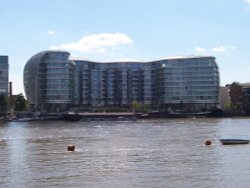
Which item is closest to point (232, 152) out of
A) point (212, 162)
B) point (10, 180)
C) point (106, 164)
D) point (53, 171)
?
point (212, 162)

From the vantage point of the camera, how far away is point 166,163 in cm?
5319

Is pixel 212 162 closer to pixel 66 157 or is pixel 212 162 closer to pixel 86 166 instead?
pixel 86 166

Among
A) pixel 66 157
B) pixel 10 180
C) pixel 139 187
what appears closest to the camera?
pixel 139 187

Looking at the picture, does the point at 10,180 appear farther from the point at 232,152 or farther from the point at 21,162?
the point at 232,152

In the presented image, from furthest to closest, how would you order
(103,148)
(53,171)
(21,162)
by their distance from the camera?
(103,148) → (21,162) → (53,171)

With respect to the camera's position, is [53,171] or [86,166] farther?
[86,166]

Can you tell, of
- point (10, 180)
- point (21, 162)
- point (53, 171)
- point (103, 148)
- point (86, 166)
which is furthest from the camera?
point (103, 148)

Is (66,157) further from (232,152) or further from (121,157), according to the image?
(232,152)

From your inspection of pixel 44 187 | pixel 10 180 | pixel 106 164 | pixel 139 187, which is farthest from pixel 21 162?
pixel 139 187

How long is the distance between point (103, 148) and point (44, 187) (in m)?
33.6

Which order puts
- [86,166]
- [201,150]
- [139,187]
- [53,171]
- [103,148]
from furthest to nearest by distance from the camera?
[103,148] < [201,150] < [86,166] < [53,171] < [139,187]

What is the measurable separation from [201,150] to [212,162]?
14.0m

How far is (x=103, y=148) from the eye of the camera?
242 ft

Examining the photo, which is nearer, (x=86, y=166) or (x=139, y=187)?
(x=139, y=187)
